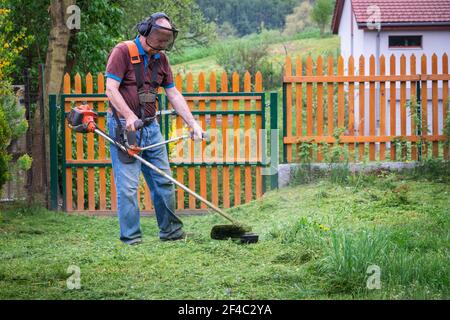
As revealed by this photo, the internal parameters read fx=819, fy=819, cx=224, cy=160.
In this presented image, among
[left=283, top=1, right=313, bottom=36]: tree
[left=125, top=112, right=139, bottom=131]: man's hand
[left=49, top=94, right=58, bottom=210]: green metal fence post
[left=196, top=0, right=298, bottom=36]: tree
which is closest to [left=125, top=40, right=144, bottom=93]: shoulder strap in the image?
[left=125, top=112, right=139, bottom=131]: man's hand

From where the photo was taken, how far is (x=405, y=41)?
24312 millimetres

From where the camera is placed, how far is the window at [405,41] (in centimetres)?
2430

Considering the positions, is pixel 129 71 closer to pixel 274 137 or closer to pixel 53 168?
pixel 274 137

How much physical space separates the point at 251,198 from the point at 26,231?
335cm

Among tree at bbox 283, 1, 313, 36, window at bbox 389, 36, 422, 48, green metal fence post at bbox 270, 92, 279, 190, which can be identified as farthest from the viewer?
tree at bbox 283, 1, 313, 36

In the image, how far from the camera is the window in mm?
24297

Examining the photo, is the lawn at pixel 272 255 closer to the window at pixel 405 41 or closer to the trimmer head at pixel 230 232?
the trimmer head at pixel 230 232

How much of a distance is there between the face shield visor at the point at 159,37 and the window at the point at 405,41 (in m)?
17.4

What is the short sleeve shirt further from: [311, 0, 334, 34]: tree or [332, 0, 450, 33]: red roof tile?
[311, 0, 334, 34]: tree

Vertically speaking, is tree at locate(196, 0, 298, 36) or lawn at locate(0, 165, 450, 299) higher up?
tree at locate(196, 0, 298, 36)

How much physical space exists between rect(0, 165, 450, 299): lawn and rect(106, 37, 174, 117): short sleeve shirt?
1361 mm

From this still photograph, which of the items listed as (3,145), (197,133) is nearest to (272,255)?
(197,133)

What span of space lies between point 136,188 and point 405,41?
17873 mm
